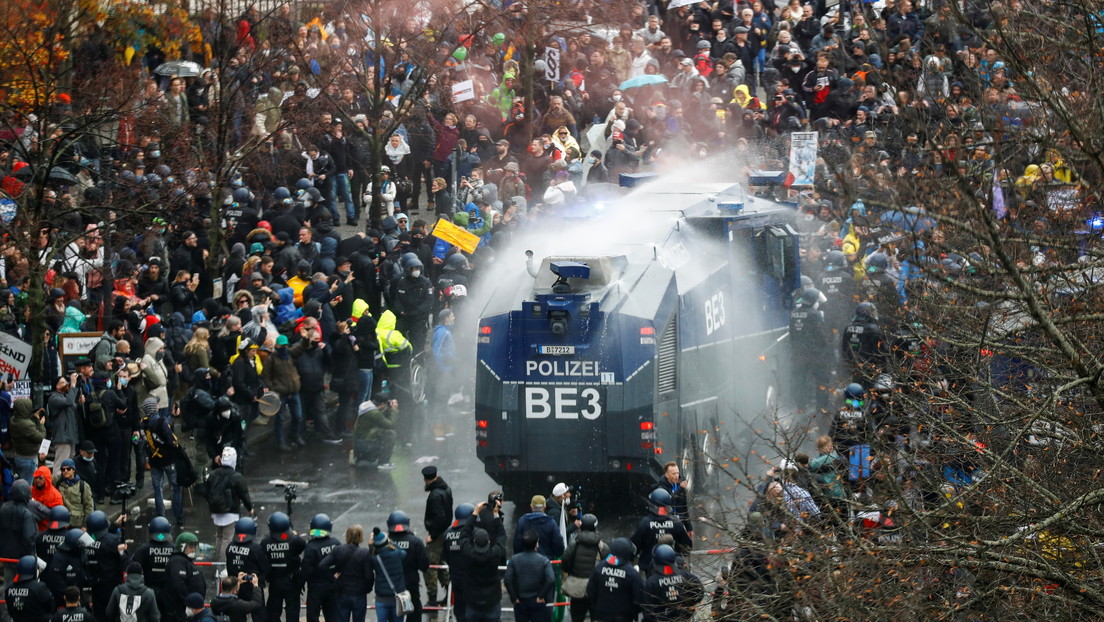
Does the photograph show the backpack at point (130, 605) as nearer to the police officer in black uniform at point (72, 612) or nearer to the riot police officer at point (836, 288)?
the police officer in black uniform at point (72, 612)

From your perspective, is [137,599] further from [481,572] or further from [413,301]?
[413,301]

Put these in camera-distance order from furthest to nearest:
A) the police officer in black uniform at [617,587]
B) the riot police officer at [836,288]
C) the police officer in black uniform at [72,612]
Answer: the riot police officer at [836,288], the police officer in black uniform at [72,612], the police officer in black uniform at [617,587]

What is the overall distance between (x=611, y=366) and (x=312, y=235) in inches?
384

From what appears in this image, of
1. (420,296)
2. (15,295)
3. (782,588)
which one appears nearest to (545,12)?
(420,296)

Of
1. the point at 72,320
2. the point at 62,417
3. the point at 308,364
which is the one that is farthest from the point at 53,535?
the point at 308,364

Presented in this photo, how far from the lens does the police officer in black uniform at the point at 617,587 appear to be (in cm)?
1574

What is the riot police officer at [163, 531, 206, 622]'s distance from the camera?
1666cm

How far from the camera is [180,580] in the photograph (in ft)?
54.6

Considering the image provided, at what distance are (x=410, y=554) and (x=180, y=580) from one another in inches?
91.8

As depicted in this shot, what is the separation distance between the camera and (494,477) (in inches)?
750

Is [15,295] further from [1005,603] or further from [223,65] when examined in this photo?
[1005,603]

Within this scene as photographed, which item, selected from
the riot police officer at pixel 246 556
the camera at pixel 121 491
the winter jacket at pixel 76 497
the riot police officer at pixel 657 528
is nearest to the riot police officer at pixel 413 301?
the camera at pixel 121 491

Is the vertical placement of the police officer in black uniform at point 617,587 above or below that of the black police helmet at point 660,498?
below

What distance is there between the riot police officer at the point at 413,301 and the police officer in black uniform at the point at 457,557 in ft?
26.5
